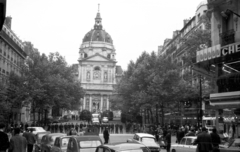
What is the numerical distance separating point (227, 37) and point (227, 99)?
5.00 metres

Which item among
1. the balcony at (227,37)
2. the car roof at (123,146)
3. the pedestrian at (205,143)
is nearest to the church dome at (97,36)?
the balcony at (227,37)

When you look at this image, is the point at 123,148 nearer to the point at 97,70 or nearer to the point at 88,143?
the point at 88,143

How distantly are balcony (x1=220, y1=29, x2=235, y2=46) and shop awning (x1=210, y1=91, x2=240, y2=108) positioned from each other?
4.07m

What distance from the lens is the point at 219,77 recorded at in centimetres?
2639

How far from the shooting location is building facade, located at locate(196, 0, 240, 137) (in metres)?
24.3

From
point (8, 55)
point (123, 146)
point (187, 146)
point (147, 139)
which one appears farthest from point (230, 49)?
point (8, 55)

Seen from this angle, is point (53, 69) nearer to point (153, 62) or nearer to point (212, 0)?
point (153, 62)

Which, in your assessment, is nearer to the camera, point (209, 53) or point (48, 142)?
point (48, 142)

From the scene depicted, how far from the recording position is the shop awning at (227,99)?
76.2 feet

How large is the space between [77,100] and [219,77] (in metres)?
40.0

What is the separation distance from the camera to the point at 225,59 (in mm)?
25828

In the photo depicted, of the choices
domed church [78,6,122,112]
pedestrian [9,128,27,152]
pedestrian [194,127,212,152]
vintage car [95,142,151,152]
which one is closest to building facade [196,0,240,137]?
pedestrian [194,127,212,152]

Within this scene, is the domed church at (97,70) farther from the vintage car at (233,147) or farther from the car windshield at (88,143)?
the vintage car at (233,147)

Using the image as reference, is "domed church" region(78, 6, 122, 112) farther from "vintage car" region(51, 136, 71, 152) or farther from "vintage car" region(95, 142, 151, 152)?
"vintage car" region(95, 142, 151, 152)
